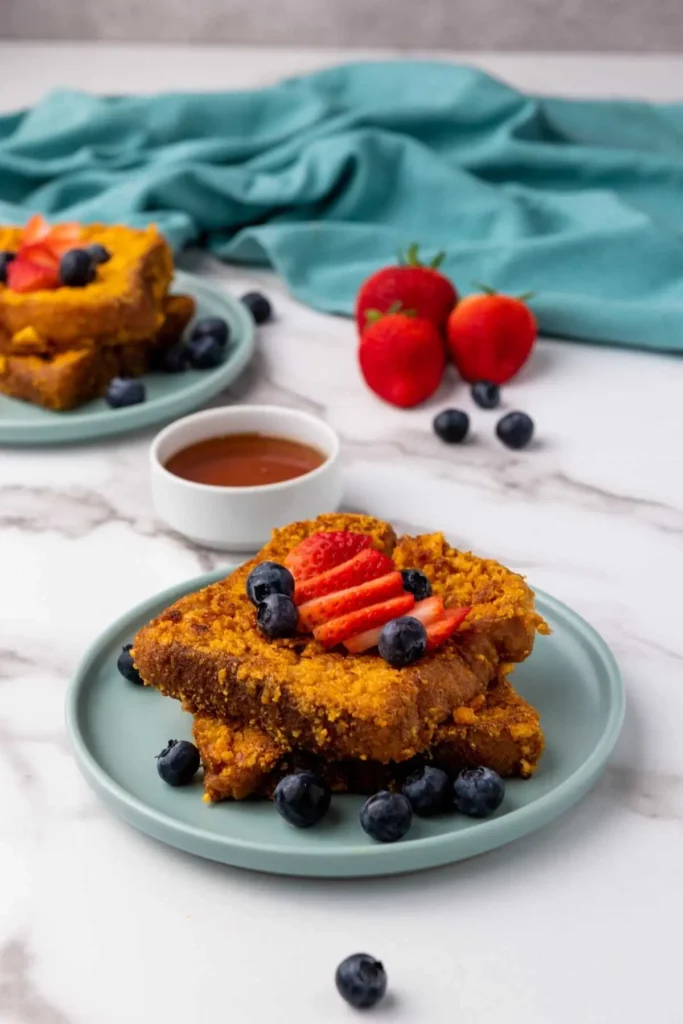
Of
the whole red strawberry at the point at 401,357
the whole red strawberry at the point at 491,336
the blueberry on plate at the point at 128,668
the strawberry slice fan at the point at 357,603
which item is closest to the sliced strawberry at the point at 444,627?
the strawberry slice fan at the point at 357,603

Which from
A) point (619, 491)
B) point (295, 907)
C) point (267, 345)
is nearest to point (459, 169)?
point (267, 345)

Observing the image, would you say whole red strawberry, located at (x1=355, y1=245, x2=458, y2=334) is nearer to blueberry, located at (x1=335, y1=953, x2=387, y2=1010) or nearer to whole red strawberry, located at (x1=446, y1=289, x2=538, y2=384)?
whole red strawberry, located at (x1=446, y1=289, x2=538, y2=384)

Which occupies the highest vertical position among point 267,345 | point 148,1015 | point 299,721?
point 299,721

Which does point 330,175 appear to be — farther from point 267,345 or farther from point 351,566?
point 351,566

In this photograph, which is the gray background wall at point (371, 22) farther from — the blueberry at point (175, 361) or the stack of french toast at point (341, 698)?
the stack of french toast at point (341, 698)

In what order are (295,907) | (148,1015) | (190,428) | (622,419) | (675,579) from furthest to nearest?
(622,419)
(190,428)
(675,579)
(295,907)
(148,1015)

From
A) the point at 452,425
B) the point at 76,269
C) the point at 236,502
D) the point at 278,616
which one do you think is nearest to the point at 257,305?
the point at 76,269

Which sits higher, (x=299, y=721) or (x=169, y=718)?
(x=299, y=721)

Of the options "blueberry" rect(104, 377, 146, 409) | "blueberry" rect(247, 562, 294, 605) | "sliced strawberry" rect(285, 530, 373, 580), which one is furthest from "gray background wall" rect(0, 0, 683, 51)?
"blueberry" rect(247, 562, 294, 605)
